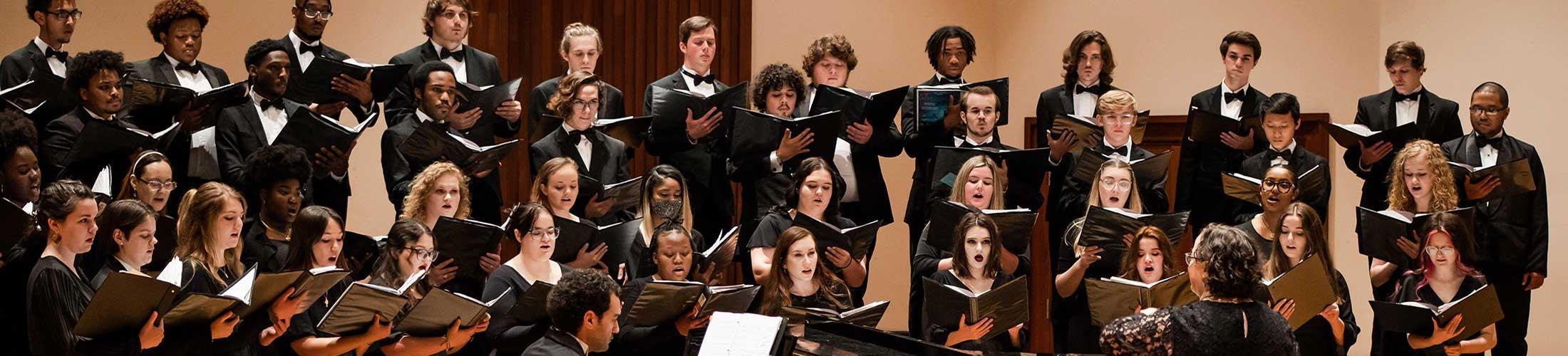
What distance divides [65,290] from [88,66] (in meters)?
1.10

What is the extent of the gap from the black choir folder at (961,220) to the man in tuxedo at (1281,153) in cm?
101

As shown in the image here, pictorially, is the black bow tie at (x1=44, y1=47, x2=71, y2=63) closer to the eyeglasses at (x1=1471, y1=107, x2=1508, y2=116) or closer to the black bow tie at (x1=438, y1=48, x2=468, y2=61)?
the black bow tie at (x1=438, y1=48, x2=468, y2=61)

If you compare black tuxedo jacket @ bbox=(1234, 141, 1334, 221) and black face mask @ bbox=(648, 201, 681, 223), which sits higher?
black tuxedo jacket @ bbox=(1234, 141, 1334, 221)

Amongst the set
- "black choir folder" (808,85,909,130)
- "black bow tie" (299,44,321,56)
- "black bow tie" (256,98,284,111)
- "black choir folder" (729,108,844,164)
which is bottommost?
"black choir folder" (729,108,844,164)

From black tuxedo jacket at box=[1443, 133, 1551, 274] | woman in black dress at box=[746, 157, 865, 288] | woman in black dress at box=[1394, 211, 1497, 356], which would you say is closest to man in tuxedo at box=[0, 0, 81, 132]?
woman in black dress at box=[746, 157, 865, 288]

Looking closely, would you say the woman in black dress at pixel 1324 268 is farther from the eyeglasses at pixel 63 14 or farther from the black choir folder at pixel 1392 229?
the eyeglasses at pixel 63 14

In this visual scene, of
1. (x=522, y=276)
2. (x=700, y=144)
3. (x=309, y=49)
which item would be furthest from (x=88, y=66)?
(x=700, y=144)

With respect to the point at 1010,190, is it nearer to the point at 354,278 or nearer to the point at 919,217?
the point at 919,217

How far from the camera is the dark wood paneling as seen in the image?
24.3 ft

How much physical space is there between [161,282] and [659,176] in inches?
81.1

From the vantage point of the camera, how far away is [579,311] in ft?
12.9

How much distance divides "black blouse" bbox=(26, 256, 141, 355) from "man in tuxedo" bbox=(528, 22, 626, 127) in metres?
2.04

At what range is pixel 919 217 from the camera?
20.4 feet

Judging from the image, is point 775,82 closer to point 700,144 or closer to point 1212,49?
point 700,144
